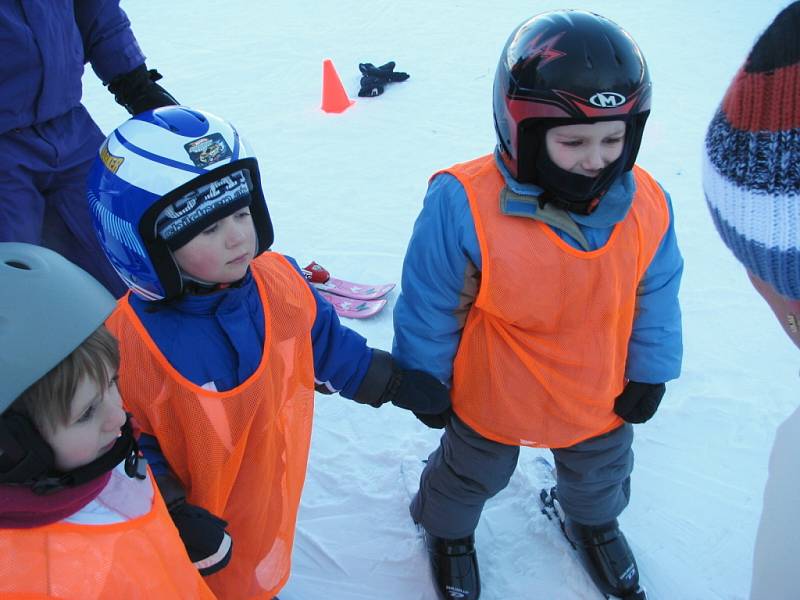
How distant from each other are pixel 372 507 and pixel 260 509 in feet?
2.80

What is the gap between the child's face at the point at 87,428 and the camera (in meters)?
1.11

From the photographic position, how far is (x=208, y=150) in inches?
59.7

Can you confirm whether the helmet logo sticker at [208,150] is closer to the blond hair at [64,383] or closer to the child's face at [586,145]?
the blond hair at [64,383]

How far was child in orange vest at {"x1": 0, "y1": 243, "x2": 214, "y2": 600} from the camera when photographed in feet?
3.36

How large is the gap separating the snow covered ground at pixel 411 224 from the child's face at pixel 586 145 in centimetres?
137

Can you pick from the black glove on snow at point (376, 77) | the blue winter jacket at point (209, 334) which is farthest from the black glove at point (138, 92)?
the black glove on snow at point (376, 77)

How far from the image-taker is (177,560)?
1.24 meters

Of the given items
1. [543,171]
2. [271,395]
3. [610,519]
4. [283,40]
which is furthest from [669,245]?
[283,40]

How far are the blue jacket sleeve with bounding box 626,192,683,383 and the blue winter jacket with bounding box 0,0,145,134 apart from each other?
190 centimetres

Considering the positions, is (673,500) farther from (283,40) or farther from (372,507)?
(283,40)

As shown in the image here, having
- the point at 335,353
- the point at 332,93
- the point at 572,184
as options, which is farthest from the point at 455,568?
the point at 332,93

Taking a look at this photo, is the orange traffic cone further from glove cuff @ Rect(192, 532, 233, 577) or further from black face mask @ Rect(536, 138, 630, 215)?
glove cuff @ Rect(192, 532, 233, 577)

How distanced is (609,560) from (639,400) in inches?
23.9

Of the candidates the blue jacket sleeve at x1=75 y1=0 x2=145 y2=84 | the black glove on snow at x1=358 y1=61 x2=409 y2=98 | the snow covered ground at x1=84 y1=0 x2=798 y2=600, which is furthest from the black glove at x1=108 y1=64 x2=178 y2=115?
the black glove on snow at x1=358 y1=61 x2=409 y2=98
